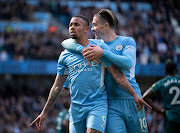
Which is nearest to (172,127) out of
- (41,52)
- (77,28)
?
(77,28)

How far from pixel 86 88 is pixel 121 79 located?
19.8 inches

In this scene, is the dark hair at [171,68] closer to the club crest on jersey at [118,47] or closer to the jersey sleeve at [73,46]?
the club crest on jersey at [118,47]

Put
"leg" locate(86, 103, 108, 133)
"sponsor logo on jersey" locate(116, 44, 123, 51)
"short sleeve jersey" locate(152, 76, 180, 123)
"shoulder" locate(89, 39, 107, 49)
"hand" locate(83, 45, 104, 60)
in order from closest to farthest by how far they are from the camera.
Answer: "leg" locate(86, 103, 108, 133)
"hand" locate(83, 45, 104, 60)
"shoulder" locate(89, 39, 107, 49)
"sponsor logo on jersey" locate(116, 44, 123, 51)
"short sleeve jersey" locate(152, 76, 180, 123)

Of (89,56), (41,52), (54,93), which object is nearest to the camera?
(89,56)

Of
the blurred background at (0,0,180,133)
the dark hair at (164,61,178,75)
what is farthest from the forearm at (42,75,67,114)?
the blurred background at (0,0,180,133)

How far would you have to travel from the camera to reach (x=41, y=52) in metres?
17.8

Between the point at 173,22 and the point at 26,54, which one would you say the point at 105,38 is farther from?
the point at 173,22

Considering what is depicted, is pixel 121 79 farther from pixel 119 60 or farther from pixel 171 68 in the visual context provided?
pixel 171 68

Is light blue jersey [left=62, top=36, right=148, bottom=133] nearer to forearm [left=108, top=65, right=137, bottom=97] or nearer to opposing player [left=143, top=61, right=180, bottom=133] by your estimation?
forearm [left=108, top=65, right=137, bottom=97]

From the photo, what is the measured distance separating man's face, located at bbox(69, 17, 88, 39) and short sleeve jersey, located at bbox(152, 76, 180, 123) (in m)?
2.31

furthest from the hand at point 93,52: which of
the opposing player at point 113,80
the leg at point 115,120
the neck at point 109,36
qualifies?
the leg at point 115,120

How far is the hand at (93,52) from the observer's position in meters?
4.52

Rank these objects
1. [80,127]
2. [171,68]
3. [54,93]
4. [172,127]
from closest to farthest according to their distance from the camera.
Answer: [80,127] < [54,93] < [172,127] < [171,68]

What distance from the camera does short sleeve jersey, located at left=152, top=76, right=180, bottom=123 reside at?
626 centimetres
